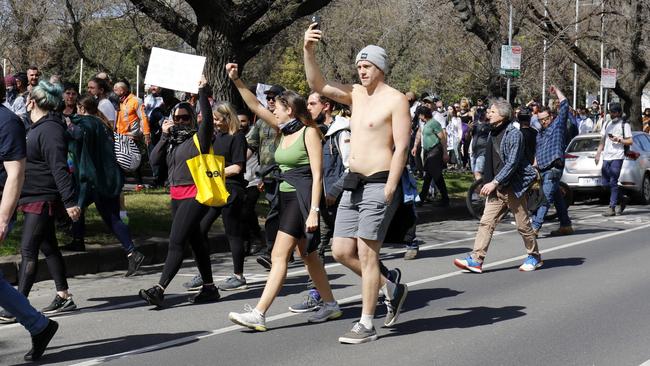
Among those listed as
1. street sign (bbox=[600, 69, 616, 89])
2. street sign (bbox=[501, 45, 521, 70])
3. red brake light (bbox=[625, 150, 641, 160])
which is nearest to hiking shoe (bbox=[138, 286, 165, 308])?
red brake light (bbox=[625, 150, 641, 160])

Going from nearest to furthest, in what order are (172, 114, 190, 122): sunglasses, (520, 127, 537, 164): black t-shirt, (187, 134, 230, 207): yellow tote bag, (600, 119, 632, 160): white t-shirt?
1. (187, 134, 230, 207): yellow tote bag
2. (172, 114, 190, 122): sunglasses
3. (520, 127, 537, 164): black t-shirt
4. (600, 119, 632, 160): white t-shirt

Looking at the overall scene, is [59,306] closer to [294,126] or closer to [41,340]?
[41,340]

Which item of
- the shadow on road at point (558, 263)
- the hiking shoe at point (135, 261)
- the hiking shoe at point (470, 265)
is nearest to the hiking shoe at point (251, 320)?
the hiking shoe at point (135, 261)

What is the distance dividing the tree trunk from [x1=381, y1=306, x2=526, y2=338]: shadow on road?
870 centimetres

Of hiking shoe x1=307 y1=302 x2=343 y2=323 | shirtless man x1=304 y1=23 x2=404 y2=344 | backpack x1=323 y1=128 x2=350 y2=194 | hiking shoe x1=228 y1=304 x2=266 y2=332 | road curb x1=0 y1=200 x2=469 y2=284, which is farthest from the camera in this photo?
backpack x1=323 y1=128 x2=350 y2=194

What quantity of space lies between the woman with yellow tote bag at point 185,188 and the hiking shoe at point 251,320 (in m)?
1.18

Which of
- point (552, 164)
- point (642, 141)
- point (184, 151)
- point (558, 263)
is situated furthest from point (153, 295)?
point (642, 141)

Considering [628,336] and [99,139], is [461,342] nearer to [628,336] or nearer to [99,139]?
[628,336]

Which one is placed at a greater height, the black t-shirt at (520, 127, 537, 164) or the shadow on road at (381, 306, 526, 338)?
the black t-shirt at (520, 127, 537, 164)

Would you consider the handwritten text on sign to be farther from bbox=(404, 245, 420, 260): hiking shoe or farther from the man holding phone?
the man holding phone

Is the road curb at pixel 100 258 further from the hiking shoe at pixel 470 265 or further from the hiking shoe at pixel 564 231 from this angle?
the hiking shoe at pixel 564 231

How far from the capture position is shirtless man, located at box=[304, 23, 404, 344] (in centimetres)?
709

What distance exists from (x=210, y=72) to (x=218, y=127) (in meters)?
7.04

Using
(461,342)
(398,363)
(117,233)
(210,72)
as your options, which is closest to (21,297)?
(398,363)
